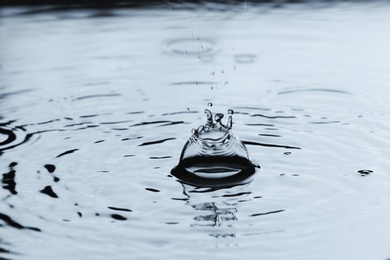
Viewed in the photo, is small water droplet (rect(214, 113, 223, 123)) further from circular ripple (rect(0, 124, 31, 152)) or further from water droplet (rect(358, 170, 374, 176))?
circular ripple (rect(0, 124, 31, 152))

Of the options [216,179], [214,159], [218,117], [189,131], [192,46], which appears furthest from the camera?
[192,46]

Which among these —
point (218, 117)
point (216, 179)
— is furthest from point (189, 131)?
point (216, 179)

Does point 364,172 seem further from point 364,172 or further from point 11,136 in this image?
point 11,136

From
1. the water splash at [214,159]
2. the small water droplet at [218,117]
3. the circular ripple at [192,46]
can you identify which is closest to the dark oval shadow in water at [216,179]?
the water splash at [214,159]

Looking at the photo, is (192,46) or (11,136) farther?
(192,46)

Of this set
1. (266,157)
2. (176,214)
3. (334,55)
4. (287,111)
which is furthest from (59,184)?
(334,55)

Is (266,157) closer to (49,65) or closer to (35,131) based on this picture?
(35,131)
